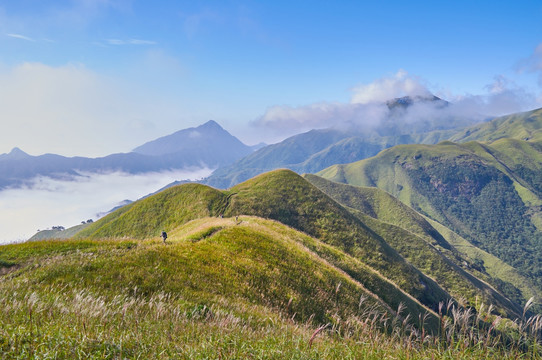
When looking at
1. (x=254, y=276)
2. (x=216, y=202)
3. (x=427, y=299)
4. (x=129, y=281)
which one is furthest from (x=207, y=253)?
(x=427, y=299)

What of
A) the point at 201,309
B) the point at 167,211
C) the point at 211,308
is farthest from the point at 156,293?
the point at 167,211

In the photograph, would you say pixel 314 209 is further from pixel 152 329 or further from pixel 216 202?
pixel 152 329

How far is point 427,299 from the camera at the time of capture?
55781mm

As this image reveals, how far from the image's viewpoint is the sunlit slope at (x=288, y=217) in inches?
2341

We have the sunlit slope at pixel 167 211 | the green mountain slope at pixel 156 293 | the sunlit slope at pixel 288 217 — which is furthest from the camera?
the sunlit slope at pixel 167 211

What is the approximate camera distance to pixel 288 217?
7012cm

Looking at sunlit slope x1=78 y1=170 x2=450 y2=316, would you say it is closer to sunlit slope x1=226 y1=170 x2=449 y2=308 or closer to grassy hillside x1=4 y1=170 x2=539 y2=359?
sunlit slope x1=226 y1=170 x2=449 y2=308

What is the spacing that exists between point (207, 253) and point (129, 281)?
7.54 metres

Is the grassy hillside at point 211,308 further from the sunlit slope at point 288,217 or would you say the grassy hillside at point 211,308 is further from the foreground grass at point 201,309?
the sunlit slope at point 288,217

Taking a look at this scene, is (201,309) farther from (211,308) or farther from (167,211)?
(167,211)

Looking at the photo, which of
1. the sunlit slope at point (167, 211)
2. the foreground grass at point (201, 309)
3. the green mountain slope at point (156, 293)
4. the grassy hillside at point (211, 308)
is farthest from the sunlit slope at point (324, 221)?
the green mountain slope at point (156, 293)

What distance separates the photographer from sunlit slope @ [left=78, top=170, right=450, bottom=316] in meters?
59.5

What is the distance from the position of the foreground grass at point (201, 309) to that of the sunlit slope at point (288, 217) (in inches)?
1502

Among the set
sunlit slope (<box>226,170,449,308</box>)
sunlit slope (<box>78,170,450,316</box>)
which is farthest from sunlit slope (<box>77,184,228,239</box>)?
sunlit slope (<box>226,170,449,308</box>)
